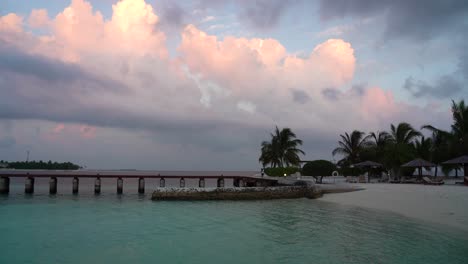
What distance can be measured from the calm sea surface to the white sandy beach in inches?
45.7

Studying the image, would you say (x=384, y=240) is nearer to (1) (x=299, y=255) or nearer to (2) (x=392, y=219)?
(1) (x=299, y=255)

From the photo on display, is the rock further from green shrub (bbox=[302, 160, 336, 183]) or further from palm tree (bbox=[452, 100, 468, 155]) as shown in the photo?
palm tree (bbox=[452, 100, 468, 155])

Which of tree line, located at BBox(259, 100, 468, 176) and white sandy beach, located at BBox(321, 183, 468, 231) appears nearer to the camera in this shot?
white sandy beach, located at BBox(321, 183, 468, 231)

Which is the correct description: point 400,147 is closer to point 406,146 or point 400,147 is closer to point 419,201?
point 406,146

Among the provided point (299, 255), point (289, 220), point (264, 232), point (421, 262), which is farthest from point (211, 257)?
point (289, 220)

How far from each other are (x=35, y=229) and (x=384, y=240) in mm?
15737

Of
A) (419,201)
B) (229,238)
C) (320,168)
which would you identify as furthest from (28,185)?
(419,201)

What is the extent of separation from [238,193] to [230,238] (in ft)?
56.9

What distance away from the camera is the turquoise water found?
11258 millimetres

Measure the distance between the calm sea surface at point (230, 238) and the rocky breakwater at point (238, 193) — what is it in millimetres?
8907

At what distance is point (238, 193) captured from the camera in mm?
31484

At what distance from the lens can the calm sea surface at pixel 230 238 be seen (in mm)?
11266

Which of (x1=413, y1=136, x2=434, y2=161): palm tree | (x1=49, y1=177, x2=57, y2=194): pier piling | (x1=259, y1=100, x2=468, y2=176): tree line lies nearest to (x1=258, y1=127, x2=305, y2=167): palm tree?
(x1=259, y1=100, x2=468, y2=176): tree line

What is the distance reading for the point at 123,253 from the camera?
39.1 feet
